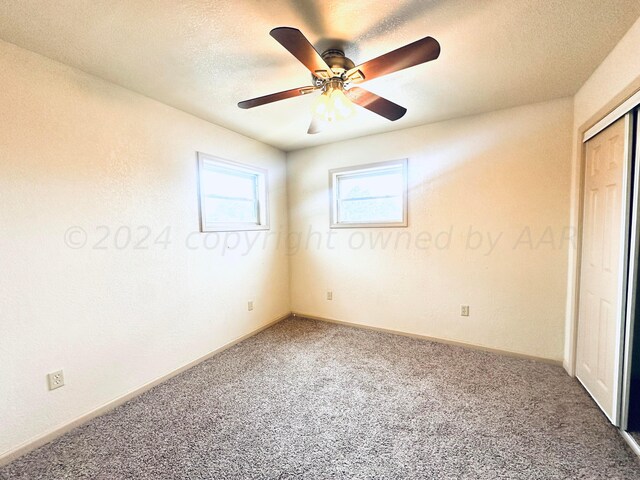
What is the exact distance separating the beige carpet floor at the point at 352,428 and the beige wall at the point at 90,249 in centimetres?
28

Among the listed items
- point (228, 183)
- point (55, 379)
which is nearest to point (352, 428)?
point (55, 379)

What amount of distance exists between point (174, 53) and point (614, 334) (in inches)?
127

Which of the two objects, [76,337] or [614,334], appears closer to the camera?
→ [614,334]

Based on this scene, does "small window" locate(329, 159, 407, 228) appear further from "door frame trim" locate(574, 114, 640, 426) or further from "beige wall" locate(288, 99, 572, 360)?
"door frame trim" locate(574, 114, 640, 426)

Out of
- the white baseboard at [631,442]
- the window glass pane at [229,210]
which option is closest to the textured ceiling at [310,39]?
the window glass pane at [229,210]

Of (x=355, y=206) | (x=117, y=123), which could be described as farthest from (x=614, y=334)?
(x=117, y=123)

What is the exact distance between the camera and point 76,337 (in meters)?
1.85

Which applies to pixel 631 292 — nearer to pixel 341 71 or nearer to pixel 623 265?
pixel 623 265

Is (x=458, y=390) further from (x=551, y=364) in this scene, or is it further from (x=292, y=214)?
(x=292, y=214)

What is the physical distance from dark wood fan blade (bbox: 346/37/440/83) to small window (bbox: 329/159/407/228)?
1699mm

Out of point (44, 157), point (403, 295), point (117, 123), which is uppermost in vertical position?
point (117, 123)

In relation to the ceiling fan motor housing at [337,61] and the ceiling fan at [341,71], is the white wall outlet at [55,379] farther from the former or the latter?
the ceiling fan motor housing at [337,61]

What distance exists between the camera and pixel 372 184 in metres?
3.38

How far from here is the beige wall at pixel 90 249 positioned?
63.1 inches
